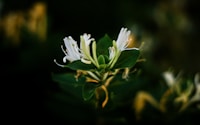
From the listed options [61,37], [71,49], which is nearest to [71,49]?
[71,49]

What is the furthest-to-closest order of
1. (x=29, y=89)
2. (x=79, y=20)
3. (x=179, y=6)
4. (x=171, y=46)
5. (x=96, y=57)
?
1. (x=179, y=6)
2. (x=171, y=46)
3. (x=79, y=20)
4. (x=29, y=89)
5. (x=96, y=57)

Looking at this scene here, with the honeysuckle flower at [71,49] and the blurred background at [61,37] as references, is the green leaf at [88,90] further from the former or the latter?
the blurred background at [61,37]

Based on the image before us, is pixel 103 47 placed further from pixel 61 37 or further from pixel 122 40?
pixel 61 37

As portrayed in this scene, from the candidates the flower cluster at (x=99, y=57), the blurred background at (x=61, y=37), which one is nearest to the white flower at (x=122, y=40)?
the flower cluster at (x=99, y=57)

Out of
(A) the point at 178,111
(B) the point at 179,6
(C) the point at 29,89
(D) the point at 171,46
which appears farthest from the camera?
(B) the point at 179,6

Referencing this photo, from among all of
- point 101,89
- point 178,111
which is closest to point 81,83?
point 101,89

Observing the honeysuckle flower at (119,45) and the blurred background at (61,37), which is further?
the blurred background at (61,37)

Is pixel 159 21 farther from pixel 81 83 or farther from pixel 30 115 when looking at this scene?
pixel 81 83
